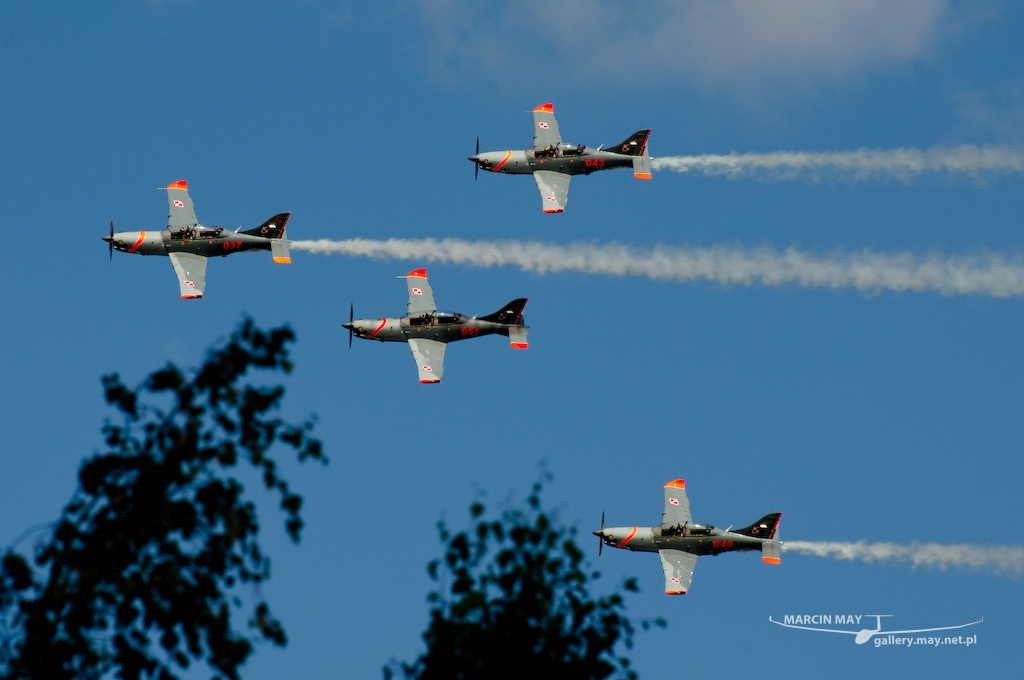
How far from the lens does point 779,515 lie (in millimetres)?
→ 95000

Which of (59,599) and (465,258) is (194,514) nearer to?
(59,599)

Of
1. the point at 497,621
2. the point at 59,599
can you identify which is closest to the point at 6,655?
the point at 59,599

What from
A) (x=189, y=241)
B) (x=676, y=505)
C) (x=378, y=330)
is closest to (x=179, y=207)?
(x=189, y=241)

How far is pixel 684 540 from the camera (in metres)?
93.6

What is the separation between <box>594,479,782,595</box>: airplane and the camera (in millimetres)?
93250

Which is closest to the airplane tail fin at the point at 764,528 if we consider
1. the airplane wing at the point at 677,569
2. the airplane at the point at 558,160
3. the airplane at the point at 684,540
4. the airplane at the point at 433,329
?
the airplane at the point at 684,540

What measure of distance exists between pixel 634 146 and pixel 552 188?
6.80m

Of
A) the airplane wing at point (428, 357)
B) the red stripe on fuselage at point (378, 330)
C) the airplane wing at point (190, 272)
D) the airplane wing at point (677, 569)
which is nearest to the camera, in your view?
the airplane wing at point (677, 569)

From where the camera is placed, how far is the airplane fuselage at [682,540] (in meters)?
93.6

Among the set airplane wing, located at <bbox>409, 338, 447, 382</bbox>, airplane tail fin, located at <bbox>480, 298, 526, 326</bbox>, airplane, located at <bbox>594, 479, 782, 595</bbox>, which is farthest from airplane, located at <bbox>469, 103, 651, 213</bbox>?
airplane, located at <bbox>594, 479, 782, 595</bbox>

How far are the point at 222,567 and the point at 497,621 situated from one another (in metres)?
7.52

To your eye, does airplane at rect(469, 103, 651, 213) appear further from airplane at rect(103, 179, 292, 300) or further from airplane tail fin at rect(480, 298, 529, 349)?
airplane at rect(103, 179, 292, 300)

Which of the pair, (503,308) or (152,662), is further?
(503,308)

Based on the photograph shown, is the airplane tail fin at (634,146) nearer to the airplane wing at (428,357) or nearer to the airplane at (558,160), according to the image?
the airplane at (558,160)
